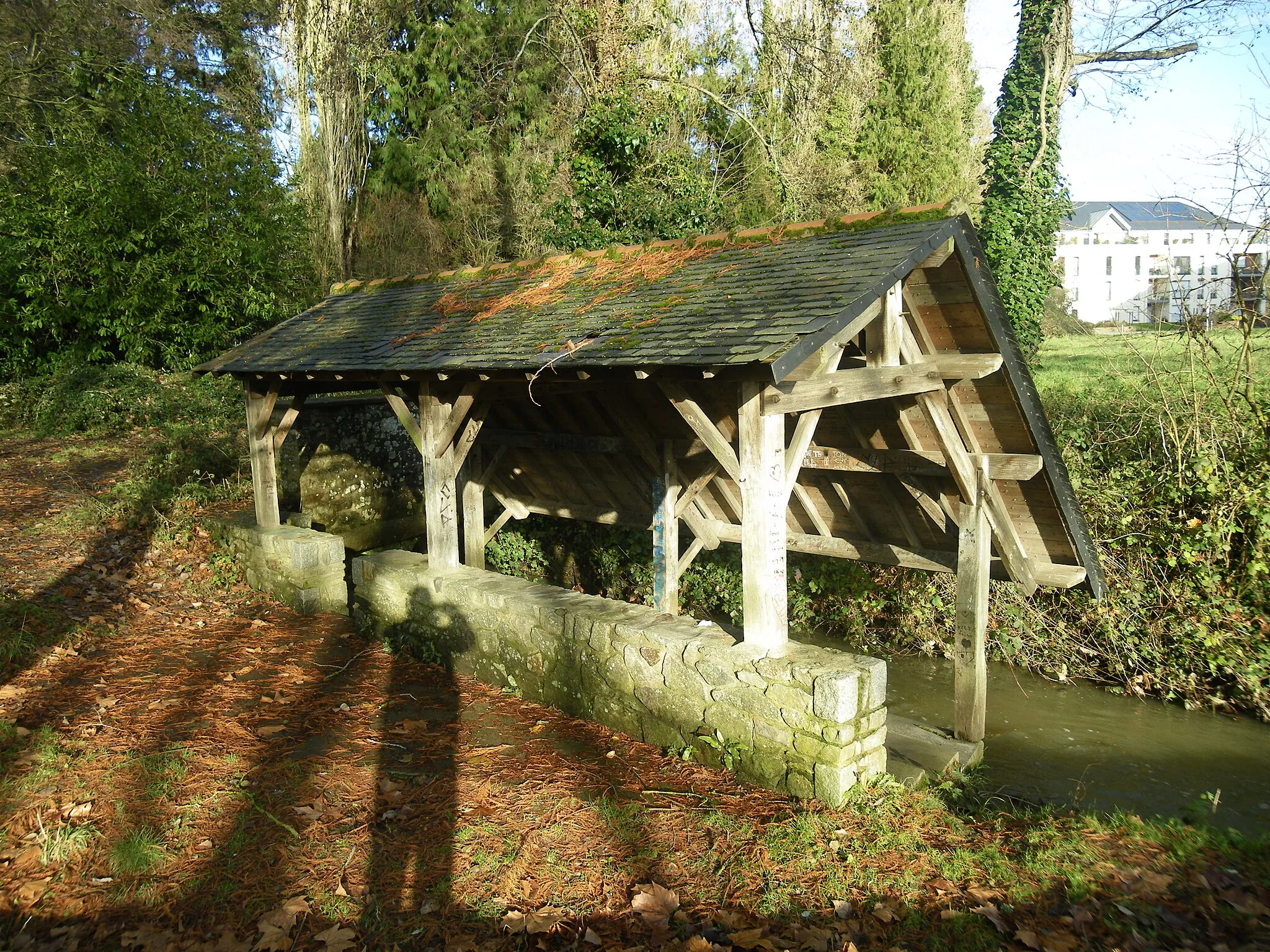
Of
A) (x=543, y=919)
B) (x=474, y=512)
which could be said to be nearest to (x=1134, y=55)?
(x=474, y=512)

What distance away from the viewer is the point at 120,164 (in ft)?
48.9

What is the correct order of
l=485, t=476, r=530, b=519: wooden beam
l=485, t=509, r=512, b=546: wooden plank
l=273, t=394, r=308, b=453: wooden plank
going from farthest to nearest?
l=485, t=476, r=530, b=519: wooden beam, l=485, t=509, r=512, b=546: wooden plank, l=273, t=394, r=308, b=453: wooden plank

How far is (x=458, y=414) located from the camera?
6.27 m

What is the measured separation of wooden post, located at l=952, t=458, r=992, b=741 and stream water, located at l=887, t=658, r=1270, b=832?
491 millimetres

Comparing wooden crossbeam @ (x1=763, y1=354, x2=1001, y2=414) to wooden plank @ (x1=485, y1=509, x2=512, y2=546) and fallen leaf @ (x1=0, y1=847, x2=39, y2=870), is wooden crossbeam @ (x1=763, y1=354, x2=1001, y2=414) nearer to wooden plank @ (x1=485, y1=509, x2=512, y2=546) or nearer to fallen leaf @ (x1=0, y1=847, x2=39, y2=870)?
fallen leaf @ (x1=0, y1=847, x2=39, y2=870)

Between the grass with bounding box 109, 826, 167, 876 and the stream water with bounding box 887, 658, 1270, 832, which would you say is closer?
the grass with bounding box 109, 826, 167, 876

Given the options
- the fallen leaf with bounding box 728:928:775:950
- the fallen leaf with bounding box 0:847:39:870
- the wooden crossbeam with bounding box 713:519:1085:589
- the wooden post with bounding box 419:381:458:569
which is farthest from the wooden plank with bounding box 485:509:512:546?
the fallen leaf with bounding box 728:928:775:950

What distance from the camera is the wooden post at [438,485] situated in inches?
261

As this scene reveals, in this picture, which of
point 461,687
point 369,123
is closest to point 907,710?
point 461,687

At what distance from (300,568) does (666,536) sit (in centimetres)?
372

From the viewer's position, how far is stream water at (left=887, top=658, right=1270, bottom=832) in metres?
5.82

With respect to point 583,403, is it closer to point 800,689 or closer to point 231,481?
point 800,689

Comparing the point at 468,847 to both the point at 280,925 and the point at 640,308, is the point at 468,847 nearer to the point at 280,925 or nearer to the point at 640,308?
the point at 280,925

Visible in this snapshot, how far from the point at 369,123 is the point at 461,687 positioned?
60.6 feet
